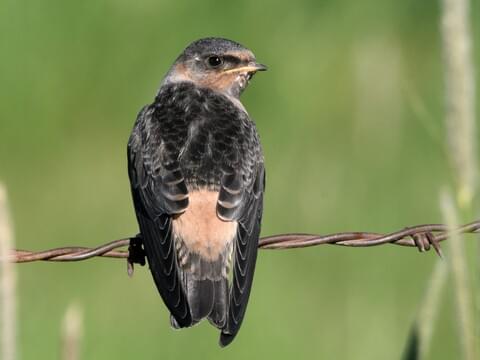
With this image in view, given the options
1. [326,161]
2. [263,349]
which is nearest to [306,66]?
[326,161]

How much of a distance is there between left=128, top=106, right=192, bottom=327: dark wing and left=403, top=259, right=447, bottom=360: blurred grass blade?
2.15m

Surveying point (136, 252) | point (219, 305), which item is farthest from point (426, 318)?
point (136, 252)

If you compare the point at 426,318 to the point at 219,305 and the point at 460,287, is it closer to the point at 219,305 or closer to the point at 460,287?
the point at 460,287

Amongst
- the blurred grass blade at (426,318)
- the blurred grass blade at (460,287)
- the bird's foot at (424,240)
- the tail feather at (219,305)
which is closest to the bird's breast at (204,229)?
the tail feather at (219,305)

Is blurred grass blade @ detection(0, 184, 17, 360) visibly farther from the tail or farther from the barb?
the tail

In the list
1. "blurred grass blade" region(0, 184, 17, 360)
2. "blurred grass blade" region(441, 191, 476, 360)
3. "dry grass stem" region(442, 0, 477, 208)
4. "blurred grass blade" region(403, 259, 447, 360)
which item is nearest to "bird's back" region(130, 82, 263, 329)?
"dry grass stem" region(442, 0, 477, 208)

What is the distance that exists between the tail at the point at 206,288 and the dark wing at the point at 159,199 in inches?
2.1

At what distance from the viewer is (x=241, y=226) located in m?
4.79

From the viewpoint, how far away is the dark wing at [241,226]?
14.9ft

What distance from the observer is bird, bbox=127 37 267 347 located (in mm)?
4578

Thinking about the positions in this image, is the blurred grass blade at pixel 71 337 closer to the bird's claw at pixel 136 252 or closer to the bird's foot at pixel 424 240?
the bird's foot at pixel 424 240

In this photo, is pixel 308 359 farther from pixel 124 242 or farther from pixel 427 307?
pixel 427 307

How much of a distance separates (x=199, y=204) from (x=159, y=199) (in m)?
0.15

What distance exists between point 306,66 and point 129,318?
9.84ft
